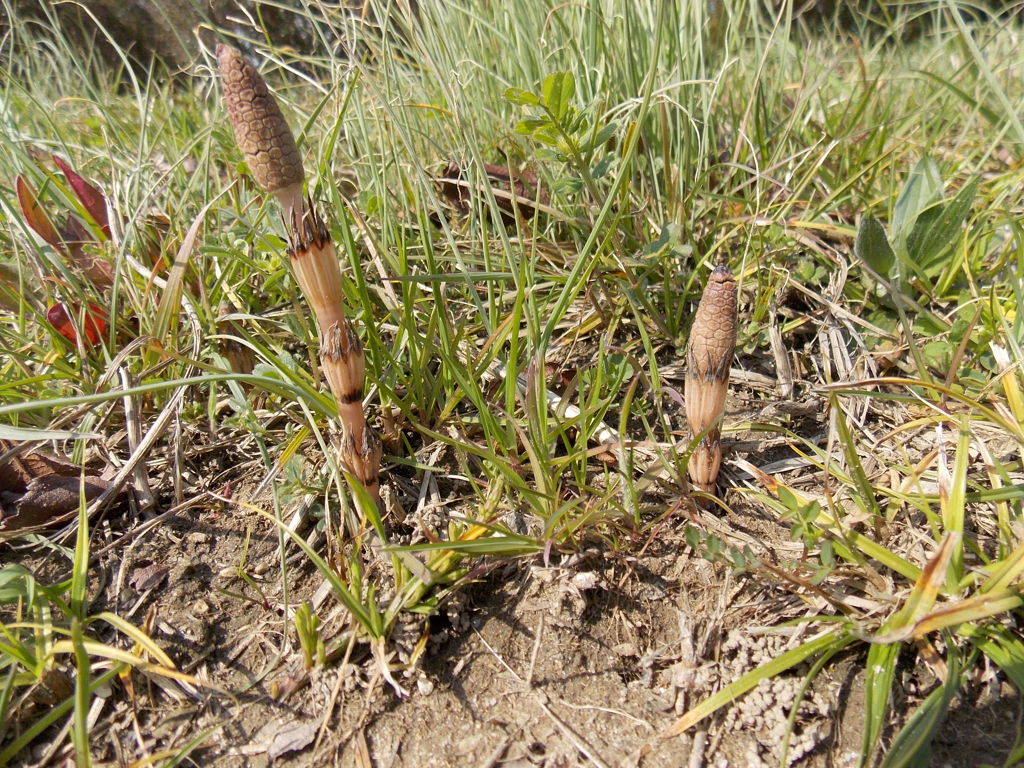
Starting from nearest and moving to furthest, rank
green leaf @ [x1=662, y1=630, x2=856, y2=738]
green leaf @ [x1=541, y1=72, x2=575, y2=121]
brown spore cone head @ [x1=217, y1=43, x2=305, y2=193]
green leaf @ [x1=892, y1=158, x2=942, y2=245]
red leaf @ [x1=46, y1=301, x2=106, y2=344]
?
brown spore cone head @ [x1=217, y1=43, x2=305, y2=193], green leaf @ [x1=662, y1=630, x2=856, y2=738], green leaf @ [x1=541, y1=72, x2=575, y2=121], red leaf @ [x1=46, y1=301, x2=106, y2=344], green leaf @ [x1=892, y1=158, x2=942, y2=245]

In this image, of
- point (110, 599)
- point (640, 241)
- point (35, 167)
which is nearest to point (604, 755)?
point (110, 599)

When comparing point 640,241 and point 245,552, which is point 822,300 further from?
point 245,552

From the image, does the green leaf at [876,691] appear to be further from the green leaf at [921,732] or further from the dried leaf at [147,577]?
the dried leaf at [147,577]

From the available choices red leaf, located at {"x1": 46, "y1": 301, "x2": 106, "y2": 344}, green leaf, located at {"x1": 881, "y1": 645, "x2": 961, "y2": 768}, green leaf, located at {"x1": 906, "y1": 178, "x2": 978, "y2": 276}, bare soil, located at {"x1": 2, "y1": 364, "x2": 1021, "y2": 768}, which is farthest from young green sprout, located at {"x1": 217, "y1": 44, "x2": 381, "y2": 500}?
green leaf, located at {"x1": 906, "y1": 178, "x2": 978, "y2": 276}

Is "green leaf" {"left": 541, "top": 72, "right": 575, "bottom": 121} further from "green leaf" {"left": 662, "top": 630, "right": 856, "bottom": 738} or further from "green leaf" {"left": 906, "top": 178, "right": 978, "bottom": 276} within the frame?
"green leaf" {"left": 662, "top": 630, "right": 856, "bottom": 738}

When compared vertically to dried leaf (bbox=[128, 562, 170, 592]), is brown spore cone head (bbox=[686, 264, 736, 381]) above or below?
above

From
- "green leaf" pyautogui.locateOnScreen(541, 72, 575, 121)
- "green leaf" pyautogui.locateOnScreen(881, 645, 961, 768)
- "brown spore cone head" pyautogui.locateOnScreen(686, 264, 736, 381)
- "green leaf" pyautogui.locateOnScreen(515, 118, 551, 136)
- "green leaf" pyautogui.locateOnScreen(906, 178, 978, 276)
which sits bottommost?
"green leaf" pyautogui.locateOnScreen(881, 645, 961, 768)
